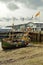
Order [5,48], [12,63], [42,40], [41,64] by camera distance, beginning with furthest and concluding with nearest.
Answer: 1. [42,40]
2. [5,48]
3. [12,63]
4. [41,64]

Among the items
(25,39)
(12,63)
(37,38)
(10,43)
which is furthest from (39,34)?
(12,63)

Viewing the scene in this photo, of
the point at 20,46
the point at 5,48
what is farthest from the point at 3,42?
the point at 20,46

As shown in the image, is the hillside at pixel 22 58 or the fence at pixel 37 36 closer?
the hillside at pixel 22 58

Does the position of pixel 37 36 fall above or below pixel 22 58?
above

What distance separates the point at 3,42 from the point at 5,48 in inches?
41.5

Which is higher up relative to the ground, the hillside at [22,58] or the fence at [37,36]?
the fence at [37,36]

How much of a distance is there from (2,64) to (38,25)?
5558 centimetres

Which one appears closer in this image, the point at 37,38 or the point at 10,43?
the point at 10,43

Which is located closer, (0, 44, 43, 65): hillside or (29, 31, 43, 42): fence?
(0, 44, 43, 65): hillside

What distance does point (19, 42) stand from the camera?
114 feet

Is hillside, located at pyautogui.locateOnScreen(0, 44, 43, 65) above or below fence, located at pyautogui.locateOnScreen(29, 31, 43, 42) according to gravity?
below

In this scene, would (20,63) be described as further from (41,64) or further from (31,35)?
(31,35)

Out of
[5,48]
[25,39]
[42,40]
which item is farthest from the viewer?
[42,40]

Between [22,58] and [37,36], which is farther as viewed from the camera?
[37,36]
